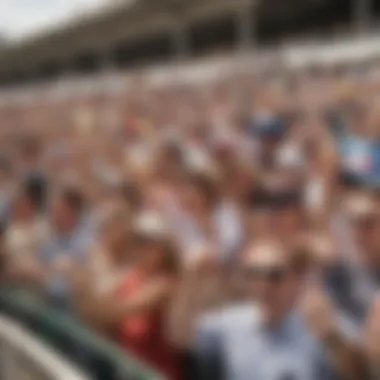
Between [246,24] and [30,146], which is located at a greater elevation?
[246,24]

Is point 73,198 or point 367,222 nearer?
point 367,222

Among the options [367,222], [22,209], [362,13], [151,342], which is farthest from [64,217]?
[362,13]

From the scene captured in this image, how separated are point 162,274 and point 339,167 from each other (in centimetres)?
40

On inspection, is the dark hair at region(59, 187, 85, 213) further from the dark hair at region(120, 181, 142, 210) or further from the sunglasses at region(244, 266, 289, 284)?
the sunglasses at region(244, 266, 289, 284)

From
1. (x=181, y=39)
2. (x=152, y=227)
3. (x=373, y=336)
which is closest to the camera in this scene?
(x=373, y=336)

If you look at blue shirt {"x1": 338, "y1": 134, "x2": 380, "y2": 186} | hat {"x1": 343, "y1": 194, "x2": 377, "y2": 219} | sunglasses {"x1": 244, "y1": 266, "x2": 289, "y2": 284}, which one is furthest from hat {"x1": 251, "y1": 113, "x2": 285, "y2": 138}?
sunglasses {"x1": 244, "y1": 266, "x2": 289, "y2": 284}

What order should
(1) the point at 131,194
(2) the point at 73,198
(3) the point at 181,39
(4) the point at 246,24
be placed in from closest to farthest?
(1) the point at 131,194 → (2) the point at 73,198 → (4) the point at 246,24 → (3) the point at 181,39

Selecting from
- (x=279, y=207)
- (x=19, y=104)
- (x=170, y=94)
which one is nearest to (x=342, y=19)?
(x=170, y=94)

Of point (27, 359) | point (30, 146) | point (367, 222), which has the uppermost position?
point (30, 146)

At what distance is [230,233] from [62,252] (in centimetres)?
48

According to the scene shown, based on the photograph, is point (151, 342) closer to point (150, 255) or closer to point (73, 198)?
point (150, 255)

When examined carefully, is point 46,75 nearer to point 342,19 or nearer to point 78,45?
point 78,45

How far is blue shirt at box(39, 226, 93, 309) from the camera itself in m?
1.68

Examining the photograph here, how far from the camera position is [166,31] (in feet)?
18.3
